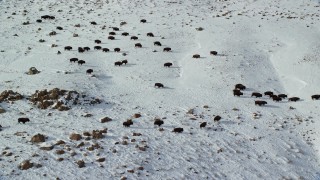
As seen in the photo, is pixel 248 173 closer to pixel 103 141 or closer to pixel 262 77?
pixel 103 141

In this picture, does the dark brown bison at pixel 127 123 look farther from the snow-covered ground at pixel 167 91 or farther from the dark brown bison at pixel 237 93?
the dark brown bison at pixel 237 93

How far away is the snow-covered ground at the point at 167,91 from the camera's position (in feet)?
55.7

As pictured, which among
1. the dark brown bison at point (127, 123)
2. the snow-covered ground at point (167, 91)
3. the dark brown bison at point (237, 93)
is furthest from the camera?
the dark brown bison at point (237, 93)

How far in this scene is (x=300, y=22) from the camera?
4222 cm

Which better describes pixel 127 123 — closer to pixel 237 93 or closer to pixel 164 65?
pixel 237 93

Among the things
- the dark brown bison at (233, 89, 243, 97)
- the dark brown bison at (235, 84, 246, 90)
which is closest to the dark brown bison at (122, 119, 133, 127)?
the dark brown bison at (233, 89, 243, 97)

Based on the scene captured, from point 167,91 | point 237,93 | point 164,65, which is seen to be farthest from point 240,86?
point 164,65

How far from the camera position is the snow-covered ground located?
668 inches

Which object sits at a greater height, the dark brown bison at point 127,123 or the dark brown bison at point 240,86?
the dark brown bison at point 127,123

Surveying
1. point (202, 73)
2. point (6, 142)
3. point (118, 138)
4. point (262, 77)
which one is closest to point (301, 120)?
point (262, 77)

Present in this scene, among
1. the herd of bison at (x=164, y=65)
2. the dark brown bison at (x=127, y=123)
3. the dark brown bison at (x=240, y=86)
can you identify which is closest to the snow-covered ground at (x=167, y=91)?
the dark brown bison at (x=127, y=123)

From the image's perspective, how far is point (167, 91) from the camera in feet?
84.1

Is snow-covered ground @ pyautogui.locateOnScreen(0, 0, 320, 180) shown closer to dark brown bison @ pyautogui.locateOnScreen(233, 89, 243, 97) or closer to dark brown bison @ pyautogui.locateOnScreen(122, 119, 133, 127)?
dark brown bison @ pyautogui.locateOnScreen(122, 119, 133, 127)

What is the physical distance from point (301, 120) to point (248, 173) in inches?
283
